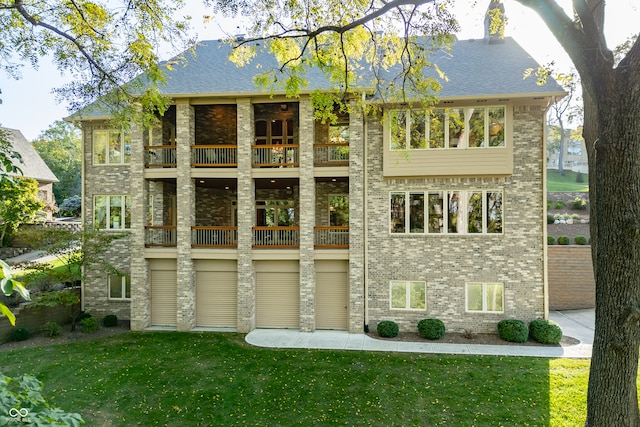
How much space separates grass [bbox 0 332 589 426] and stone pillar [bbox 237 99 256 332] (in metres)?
2.07

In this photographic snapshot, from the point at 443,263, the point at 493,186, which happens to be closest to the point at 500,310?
the point at 443,263

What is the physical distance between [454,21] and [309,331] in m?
10.8

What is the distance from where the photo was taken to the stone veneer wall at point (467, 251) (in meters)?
12.4

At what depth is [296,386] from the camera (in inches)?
342

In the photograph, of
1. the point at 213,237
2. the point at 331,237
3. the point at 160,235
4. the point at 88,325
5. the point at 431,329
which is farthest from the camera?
the point at 160,235

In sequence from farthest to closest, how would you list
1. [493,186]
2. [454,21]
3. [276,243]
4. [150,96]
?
[276,243], [493,186], [150,96], [454,21]

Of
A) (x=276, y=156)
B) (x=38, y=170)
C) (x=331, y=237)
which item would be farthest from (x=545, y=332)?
(x=38, y=170)

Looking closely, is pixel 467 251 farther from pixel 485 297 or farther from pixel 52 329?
pixel 52 329

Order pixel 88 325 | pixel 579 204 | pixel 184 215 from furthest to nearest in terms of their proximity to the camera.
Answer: pixel 579 204 < pixel 184 215 < pixel 88 325

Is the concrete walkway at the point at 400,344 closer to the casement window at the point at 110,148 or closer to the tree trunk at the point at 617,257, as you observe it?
the tree trunk at the point at 617,257

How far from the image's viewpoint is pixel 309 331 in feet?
42.3

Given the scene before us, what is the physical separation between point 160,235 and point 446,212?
1149cm

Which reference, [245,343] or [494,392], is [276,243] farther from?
[494,392]

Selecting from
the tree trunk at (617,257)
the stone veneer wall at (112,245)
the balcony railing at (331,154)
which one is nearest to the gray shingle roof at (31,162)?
the stone veneer wall at (112,245)
